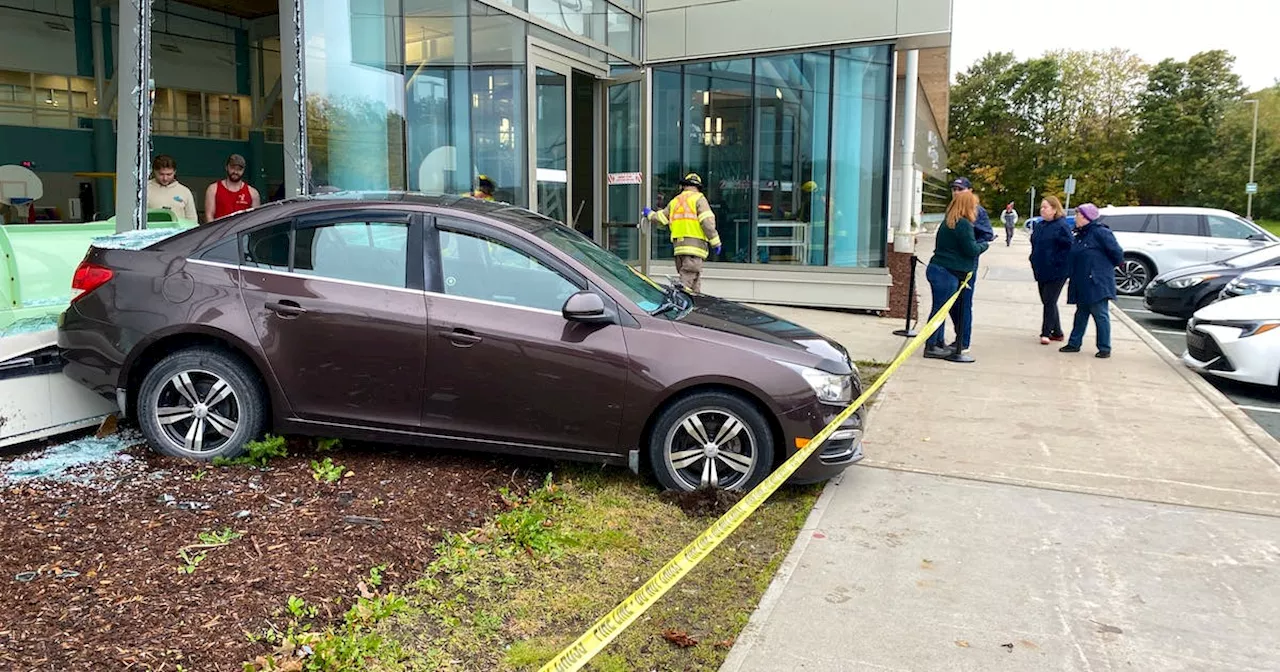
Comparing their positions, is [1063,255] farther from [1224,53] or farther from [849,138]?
[1224,53]

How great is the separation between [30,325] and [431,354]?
113 inches

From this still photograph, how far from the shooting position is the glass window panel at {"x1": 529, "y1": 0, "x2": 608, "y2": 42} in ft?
35.7

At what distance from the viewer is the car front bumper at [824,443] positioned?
4770 mm

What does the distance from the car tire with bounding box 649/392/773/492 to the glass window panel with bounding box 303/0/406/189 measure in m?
5.10

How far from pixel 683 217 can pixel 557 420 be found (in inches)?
229

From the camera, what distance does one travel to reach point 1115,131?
73688 millimetres

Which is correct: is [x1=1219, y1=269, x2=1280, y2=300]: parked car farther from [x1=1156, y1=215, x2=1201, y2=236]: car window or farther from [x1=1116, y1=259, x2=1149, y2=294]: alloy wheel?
[x1=1156, y1=215, x2=1201, y2=236]: car window

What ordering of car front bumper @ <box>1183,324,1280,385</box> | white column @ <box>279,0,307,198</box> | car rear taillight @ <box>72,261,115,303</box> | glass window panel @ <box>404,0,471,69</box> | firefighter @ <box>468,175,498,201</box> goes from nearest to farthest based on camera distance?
car rear taillight @ <box>72,261,115,303</box> → white column @ <box>279,0,307,198</box> → car front bumper @ <box>1183,324,1280,385</box> → glass window panel @ <box>404,0,471,69</box> → firefighter @ <box>468,175,498,201</box>

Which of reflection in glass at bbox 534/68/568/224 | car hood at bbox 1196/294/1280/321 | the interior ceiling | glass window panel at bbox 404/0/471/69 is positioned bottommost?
car hood at bbox 1196/294/1280/321

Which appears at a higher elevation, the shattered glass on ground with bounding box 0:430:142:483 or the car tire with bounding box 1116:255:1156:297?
the car tire with bounding box 1116:255:1156:297

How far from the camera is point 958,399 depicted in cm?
771

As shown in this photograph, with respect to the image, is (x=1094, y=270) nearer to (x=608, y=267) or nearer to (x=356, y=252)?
(x=608, y=267)

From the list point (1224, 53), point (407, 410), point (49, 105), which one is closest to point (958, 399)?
point (407, 410)

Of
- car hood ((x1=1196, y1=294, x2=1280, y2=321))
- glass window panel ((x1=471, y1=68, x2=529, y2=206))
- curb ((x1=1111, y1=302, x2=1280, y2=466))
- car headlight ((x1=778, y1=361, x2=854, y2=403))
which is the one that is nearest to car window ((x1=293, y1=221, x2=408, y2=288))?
car headlight ((x1=778, y1=361, x2=854, y2=403))
